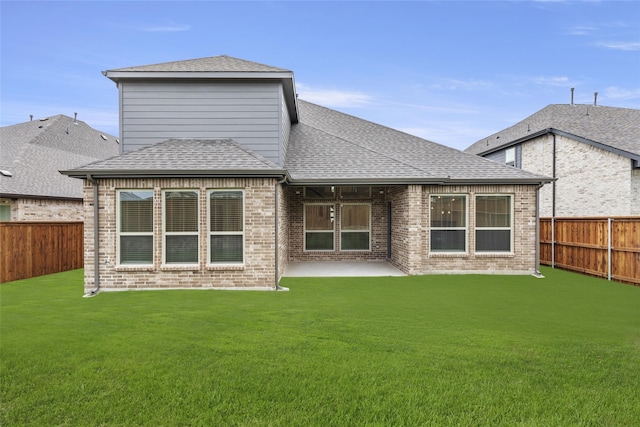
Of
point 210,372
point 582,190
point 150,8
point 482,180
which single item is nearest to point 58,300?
point 210,372

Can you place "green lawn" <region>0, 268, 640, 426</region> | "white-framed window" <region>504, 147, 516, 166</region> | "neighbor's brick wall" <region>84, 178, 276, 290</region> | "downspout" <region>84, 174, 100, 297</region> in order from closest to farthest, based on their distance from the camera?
"green lawn" <region>0, 268, 640, 426</region> → "downspout" <region>84, 174, 100, 297</region> → "neighbor's brick wall" <region>84, 178, 276, 290</region> → "white-framed window" <region>504, 147, 516, 166</region>

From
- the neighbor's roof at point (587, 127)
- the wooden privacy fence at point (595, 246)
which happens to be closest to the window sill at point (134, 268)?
the wooden privacy fence at point (595, 246)

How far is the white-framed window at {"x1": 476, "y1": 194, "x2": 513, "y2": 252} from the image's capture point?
11.1m

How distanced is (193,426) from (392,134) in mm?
13821

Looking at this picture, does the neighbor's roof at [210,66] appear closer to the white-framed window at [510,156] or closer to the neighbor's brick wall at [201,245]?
the neighbor's brick wall at [201,245]

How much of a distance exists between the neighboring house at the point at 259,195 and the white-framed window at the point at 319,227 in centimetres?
4

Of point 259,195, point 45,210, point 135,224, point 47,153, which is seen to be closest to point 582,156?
point 259,195

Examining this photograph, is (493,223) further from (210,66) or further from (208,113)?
(210,66)

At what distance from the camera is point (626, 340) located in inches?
A: 198

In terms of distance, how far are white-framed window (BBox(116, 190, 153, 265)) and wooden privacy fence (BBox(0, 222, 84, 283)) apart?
3884 millimetres

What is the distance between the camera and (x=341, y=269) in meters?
11.8

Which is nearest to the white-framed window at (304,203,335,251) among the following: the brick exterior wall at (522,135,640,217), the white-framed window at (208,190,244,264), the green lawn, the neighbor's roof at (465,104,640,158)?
the white-framed window at (208,190,244,264)

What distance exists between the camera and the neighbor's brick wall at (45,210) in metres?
13.9

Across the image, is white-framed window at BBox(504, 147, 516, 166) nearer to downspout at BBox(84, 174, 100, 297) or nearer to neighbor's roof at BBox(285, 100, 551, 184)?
neighbor's roof at BBox(285, 100, 551, 184)
